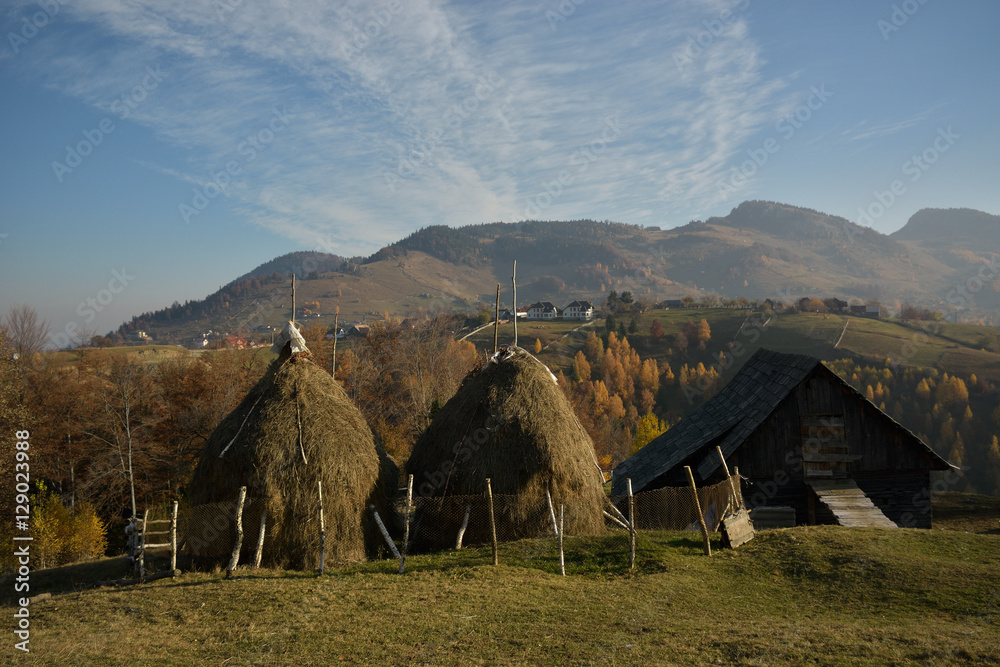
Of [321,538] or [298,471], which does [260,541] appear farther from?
[298,471]

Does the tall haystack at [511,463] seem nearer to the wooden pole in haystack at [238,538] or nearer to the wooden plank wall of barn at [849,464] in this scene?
the wooden pole in haystack at [238,538]

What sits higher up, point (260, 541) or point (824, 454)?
point (824, 454)

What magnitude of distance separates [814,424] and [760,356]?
249 inches

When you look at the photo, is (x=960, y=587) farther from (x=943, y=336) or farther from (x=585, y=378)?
(x=943, y=336)

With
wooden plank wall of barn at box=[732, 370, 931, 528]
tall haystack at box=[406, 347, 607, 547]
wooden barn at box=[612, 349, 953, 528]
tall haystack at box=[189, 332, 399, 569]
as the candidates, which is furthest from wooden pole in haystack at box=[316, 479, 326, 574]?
wooden plank wall of barn at box=[732, 370, 931, 528]

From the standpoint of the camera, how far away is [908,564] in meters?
11.9

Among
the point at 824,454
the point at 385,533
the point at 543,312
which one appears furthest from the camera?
the point at 543,312

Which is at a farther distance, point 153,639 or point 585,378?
point 585,378

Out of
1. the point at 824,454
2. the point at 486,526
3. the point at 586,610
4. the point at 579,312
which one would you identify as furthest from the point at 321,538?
the point at 579,312

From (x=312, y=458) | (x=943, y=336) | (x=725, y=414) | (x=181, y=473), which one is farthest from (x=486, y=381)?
(x=943, y=336)

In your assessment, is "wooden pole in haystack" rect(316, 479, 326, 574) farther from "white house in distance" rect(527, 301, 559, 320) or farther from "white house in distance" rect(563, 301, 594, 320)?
"white house in distance" rect(527, 301, 559, 320)

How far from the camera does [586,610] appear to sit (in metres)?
10.4

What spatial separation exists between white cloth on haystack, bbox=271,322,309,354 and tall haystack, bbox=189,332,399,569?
98 centimetres

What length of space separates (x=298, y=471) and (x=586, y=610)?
26.2 feet
